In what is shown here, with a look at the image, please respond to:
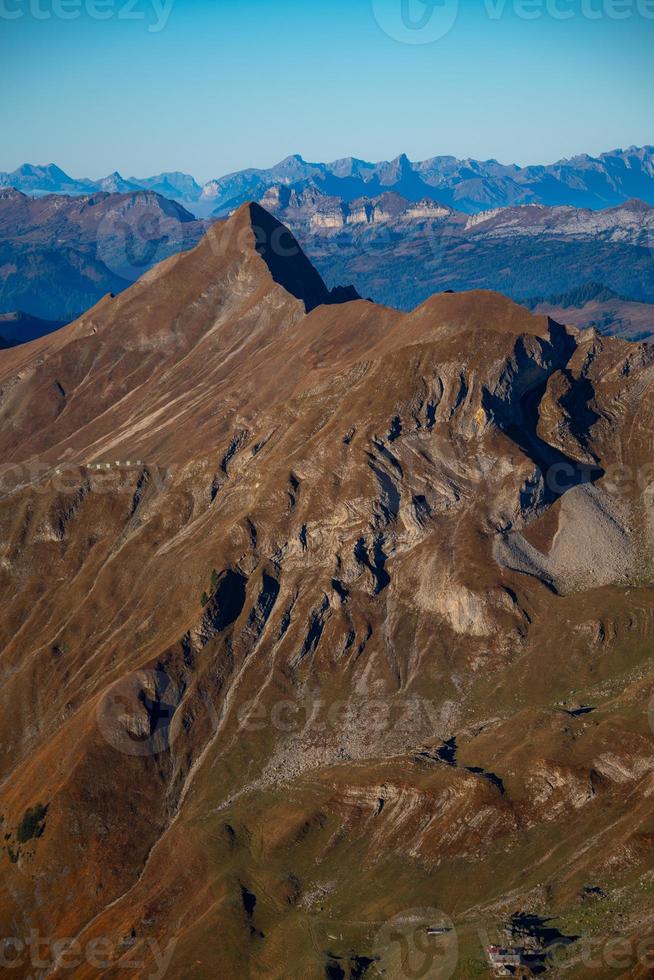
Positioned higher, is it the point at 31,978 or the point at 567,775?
the point at 567,775

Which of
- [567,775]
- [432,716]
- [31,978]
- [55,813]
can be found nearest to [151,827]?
[55,813]

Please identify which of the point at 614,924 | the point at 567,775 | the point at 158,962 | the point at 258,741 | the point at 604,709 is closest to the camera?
the point at 614,924

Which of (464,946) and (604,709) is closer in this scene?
(464,946)

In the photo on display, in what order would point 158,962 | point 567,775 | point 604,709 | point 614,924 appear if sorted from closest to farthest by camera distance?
point 614,924 → point 158,962 → point 567,775 → point 604,709

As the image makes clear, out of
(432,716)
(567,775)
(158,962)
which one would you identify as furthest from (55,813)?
(567,775)

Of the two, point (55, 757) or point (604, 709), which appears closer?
point (604, 709)

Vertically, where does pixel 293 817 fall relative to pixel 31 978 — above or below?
above

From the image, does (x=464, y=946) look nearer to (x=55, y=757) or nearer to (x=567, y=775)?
(x=567, y=775)

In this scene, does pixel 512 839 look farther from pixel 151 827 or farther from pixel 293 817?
pixel 151 827

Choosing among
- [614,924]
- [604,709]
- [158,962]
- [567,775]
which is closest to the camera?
[614,924]
